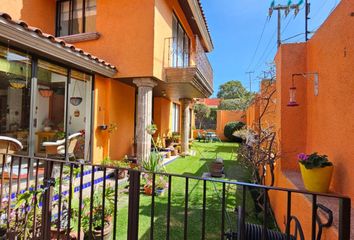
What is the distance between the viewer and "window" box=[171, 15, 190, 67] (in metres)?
8.84

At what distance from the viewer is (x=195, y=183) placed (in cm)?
676

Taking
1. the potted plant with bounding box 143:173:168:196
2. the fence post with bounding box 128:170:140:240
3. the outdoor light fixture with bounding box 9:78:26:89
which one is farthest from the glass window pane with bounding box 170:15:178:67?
the fence post with bounding box 128:170:140:240

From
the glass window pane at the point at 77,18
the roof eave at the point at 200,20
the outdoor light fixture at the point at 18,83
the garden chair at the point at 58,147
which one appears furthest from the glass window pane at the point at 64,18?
the roof eave at the point at 200,20

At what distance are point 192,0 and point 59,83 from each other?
587 cm

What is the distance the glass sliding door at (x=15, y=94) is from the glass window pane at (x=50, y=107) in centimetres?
29

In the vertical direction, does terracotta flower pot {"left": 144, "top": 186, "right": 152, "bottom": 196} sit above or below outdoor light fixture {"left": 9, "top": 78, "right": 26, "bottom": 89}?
below

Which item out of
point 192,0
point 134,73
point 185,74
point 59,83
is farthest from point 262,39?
point 59,83

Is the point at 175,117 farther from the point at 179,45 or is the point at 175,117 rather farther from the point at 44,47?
the point at 44,47

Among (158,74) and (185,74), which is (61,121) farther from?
(185,74)

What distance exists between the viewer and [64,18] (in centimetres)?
812

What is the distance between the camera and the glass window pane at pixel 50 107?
556 cm

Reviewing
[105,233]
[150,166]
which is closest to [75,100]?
[150,166]

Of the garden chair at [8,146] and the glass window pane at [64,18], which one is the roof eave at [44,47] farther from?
the glass window pane at [64,18]

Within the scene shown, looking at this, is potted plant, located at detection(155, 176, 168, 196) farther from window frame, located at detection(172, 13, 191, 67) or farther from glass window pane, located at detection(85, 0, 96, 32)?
glass window pane, located at detection(85, 0, 96, 32)
